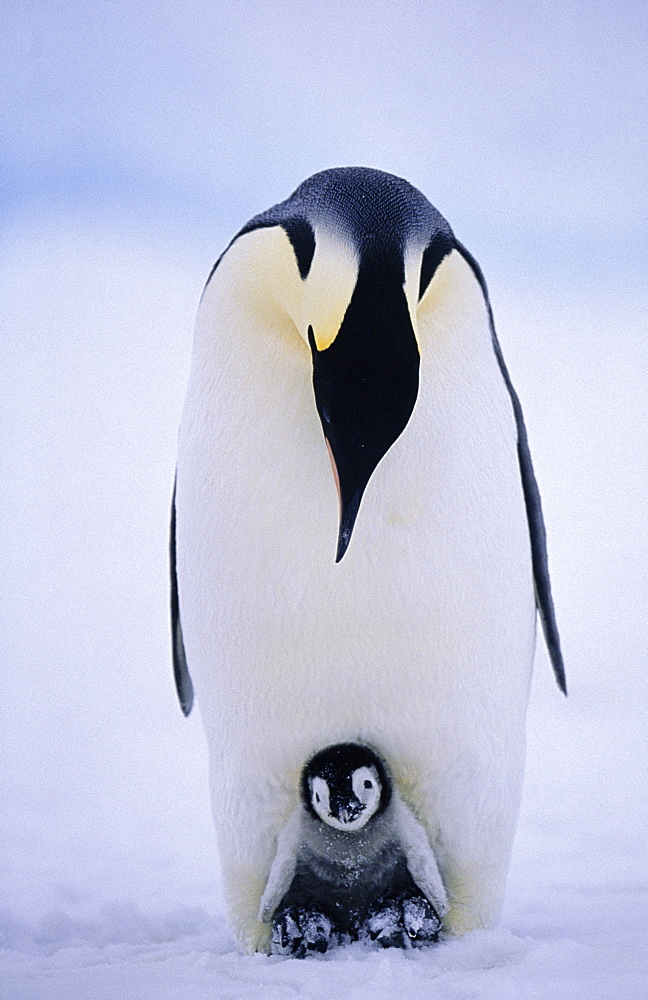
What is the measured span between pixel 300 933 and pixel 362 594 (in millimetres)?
490

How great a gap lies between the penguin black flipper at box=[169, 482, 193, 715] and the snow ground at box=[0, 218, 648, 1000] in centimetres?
3

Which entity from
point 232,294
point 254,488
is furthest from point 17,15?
point 254,488

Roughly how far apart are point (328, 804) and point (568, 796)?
0.44 metres

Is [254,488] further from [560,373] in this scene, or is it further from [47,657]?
[560,373]

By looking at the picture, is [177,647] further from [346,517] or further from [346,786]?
[346,517]

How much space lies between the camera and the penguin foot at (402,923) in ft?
4.78

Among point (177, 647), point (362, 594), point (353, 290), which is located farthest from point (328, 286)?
point (177, 647)

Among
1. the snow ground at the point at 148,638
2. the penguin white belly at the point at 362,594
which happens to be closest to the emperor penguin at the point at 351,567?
the penguin white belly at the point at 362,594

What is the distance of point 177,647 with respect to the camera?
1.78 metres

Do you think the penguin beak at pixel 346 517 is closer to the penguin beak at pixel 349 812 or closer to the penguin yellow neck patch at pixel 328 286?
the penguin yellow neck patch at pixel 328 286

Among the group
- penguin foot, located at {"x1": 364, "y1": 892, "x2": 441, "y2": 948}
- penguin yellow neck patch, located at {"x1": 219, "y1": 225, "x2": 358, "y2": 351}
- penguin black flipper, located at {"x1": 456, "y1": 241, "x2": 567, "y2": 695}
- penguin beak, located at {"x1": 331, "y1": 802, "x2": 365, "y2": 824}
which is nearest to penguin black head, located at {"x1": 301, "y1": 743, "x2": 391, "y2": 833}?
penguin beak, located at {"x1": 331, "y1": 802, "x2": 365, "y2": 824}

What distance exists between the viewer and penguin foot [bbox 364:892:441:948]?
1.46 meters

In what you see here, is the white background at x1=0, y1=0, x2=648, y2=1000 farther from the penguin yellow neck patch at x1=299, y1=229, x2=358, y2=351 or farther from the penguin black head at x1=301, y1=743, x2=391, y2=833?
the penguin yellow neck patch at x1=299, y1=229, x2=358, y2=351

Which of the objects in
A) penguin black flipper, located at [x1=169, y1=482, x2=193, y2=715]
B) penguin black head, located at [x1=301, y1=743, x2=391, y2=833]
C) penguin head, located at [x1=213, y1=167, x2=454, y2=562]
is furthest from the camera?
penguin black flipper, located at [x1=169, y1=482, x2=193, y2=715]
